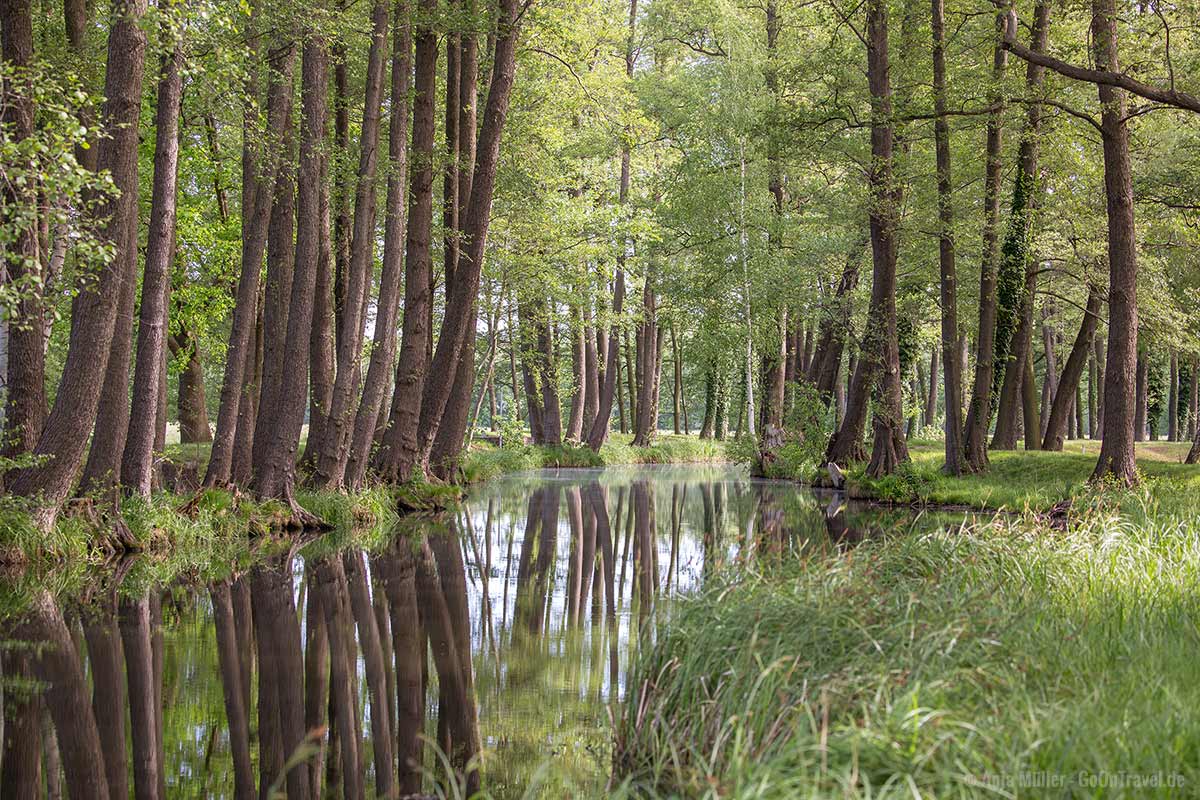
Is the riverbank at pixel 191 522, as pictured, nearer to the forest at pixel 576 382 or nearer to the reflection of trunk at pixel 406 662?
the forest at pixel 576 382

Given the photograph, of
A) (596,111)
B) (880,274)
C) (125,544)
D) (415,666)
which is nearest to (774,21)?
(596,111)

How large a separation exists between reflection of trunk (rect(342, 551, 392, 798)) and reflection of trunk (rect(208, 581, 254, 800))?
623mm

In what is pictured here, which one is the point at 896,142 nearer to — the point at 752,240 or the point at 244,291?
the point at 752,240

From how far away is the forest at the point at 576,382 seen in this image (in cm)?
545

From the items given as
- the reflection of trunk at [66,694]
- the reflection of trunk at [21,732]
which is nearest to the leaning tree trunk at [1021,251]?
the reflection of trunk at [66,694]

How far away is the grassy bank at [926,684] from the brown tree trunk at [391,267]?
1197 cm

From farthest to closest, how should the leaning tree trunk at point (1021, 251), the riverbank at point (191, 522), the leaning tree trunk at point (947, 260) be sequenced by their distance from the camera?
the leaning tree trunk at point (947, 260)
the leaning tree trunk at point (1021, 251)
the riverbank at point (191, 522)

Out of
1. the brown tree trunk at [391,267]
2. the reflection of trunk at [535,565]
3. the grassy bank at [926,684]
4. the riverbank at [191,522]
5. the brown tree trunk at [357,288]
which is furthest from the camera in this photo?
the brown tree trunk at [391,267]

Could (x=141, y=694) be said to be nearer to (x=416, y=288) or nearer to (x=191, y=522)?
(x=191, y=522)

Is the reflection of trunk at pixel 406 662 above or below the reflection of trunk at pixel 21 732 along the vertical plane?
below

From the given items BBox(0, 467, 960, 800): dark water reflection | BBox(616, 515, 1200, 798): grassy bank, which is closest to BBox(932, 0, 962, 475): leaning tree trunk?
BBox(0, 467, 960, 800): dark water reflection

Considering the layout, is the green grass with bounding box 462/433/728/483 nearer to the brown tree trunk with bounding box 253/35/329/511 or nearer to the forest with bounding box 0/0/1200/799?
the forest with bounding box 0/0/1200/799

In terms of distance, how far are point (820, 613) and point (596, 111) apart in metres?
21.8

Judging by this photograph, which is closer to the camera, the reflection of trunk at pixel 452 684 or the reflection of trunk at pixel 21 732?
the reflection of trunk at pixel 21 732
